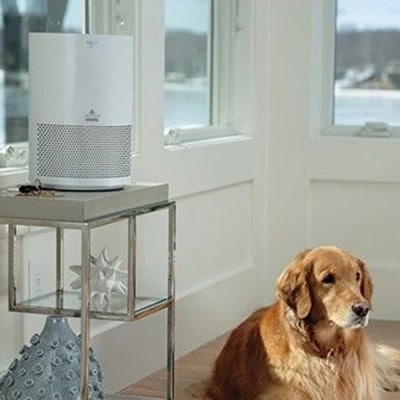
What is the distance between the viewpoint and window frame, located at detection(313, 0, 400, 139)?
4805 millimetres

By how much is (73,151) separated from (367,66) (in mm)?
2387

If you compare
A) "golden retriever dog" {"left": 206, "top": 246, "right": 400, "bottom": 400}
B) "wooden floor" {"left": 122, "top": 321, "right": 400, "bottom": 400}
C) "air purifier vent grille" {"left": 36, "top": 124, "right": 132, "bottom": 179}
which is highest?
"air purifier vent grille" {"left": 36, "top": 124, "right": 132, "bottom": 179}

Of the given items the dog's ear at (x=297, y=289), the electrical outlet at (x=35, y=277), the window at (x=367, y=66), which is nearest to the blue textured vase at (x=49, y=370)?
the electrical outlet at (x=35, y=277)

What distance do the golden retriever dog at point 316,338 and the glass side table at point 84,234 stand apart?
11.7 inches

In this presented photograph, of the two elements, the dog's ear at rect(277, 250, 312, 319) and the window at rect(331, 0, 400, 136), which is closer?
the dog's ear at rect(277, 250, 312, 319)

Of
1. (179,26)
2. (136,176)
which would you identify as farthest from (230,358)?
(179,26)

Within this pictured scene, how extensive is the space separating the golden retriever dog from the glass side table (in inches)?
11.7

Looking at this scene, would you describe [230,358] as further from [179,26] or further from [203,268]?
[179,26]

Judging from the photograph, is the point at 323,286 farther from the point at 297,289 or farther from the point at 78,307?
the point at 78,307

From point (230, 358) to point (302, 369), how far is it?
1.11 ft

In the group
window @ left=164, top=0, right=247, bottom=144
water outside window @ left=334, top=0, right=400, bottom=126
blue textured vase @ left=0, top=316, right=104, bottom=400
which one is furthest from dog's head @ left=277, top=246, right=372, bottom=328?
water outside window @ left=334, top=0, right=400, bottom=126

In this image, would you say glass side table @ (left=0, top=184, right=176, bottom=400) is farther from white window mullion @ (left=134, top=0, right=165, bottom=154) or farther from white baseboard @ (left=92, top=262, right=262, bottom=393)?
white window mullion @ (left=134, top=0, right=165, bottom=154)

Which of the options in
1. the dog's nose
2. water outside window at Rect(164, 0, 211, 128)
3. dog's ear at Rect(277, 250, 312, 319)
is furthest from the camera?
water outside window at Rect(164, 0, 211, 128)

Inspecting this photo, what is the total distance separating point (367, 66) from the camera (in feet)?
16.0
